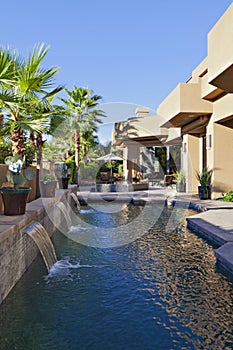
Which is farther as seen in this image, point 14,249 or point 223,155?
point 223,155

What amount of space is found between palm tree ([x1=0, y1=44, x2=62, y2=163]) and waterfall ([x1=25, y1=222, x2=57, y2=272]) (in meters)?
3.22

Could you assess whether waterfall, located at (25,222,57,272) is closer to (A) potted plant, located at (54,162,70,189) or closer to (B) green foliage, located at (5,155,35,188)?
(B) green foliage, located at (5,155,35,188)

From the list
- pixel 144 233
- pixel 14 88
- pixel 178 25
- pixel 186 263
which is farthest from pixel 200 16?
pixel 186 263

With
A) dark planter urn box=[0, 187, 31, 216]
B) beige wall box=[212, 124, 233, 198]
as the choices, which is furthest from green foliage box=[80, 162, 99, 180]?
dark planter urn box=[0, 187, 31, 216]

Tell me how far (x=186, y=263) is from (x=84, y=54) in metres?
20.6

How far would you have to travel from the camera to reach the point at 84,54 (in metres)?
23.6

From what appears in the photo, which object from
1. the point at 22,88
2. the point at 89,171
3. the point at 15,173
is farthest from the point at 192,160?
the point at 15,173

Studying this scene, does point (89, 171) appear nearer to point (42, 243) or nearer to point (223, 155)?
point (223, 155)

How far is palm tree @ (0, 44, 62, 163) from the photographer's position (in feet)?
26.3

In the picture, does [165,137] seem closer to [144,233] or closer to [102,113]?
[102,113]

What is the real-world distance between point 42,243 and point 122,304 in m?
2.28

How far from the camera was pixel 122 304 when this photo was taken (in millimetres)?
4453

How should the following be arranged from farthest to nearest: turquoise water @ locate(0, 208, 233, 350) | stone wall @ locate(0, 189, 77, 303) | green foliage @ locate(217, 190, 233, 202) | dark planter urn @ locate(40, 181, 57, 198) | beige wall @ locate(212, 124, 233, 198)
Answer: beige wall @ locate(212, 124, 233, 198) → green foliage @ locate(217, 190, 233, 202) → dark planter urn @ locate(40, 181, 57, 198) → stone wall @ locate(0, 189, 77, 303) → turquoise water @ locate(0, 208, 233, 350)

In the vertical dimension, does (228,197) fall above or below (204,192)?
below
